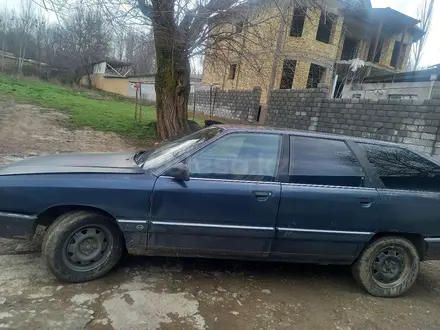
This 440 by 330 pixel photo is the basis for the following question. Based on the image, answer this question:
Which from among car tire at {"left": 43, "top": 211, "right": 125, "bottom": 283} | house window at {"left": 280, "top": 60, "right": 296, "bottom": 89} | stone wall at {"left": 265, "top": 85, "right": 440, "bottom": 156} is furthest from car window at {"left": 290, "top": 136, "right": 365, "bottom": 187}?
house window at {"left": 280, "top": 60, "right": 296, "bottom": 89}

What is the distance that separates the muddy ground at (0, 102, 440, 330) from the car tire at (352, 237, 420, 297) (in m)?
0.13

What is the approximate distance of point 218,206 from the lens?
3045 mm

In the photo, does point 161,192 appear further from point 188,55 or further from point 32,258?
point 188,55

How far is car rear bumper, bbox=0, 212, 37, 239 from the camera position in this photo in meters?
2.85

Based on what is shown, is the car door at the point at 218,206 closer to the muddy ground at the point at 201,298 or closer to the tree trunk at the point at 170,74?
the muddy ground at the point at 201,298

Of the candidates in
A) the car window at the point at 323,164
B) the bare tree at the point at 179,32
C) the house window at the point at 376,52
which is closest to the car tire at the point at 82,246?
the car window at the point at 323,164

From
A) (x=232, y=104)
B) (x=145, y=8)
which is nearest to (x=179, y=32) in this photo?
(x=145, y=8)

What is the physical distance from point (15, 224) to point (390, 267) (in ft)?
11.9

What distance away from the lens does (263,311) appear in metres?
2.89

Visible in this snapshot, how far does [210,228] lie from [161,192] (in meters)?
0.56

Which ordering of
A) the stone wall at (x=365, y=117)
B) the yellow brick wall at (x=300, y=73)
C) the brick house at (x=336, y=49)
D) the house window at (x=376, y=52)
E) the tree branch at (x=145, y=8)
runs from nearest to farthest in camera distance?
the stone wall at (x=365, y=117)
the tree branch at (x=145, y=8)
the brick house at (x=336, y=49)
the yellow brick wall at (x=300, y=73)
the house window at (x=376, y=52)

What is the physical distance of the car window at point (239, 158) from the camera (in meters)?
3.12

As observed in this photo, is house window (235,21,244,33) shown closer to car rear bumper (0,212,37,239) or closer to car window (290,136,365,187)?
car window (290,136,365,187)

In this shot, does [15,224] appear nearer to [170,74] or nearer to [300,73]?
[170,74]
